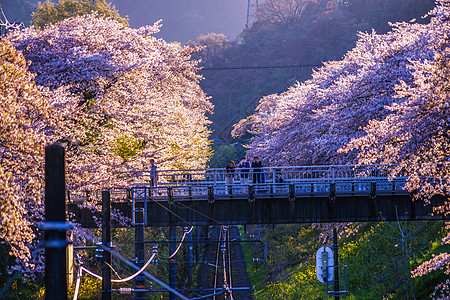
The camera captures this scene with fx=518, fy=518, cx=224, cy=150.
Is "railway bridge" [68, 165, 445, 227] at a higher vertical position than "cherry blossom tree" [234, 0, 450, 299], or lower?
lower

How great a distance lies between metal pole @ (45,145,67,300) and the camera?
5004 mm

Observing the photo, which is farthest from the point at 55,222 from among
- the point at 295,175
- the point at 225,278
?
the point at 225,278

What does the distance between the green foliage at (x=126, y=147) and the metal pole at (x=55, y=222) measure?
19532mm

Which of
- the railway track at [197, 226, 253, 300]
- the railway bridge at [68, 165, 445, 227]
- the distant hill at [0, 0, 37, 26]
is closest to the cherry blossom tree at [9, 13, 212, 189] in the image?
the railway bridge at [68, 165, 445, 227]

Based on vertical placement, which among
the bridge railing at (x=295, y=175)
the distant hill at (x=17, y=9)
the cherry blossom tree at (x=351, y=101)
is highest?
the distant hill at (x=17, y=9)

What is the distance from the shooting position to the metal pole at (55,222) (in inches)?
197

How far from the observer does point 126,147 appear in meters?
25.2

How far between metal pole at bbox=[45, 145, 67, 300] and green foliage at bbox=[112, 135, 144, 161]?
19532 mm

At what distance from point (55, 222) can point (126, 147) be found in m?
20.4

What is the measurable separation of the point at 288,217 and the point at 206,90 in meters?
82.9

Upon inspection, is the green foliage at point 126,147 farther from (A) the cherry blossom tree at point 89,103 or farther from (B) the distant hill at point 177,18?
(B) the distant hill at point 177,18

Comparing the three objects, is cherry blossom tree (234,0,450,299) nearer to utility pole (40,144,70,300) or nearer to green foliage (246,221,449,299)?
green foliage (246,221,449,299)

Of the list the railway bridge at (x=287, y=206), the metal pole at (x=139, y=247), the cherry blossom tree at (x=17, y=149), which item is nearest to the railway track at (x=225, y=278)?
the railway bridge at (x=287, y=206)

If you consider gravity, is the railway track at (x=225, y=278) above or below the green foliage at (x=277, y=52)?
below
